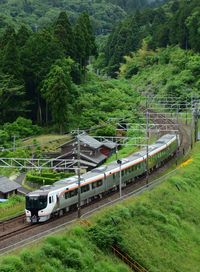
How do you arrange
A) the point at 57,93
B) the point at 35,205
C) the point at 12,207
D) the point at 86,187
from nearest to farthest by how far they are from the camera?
the point at 35,205 → the point at 86,187 → the point at 12,207 → the point at 57,93

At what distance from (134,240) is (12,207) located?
10683 millimetres

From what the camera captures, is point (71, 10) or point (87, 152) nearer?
point (87, 152)

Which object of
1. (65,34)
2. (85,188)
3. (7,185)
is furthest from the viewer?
(65,34)

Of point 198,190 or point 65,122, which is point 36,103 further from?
point 198,190

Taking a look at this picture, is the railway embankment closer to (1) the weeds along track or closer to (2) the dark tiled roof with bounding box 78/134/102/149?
(1) the weeds along track

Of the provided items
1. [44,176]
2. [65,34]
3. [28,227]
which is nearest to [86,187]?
[28,227]

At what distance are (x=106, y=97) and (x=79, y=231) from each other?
4461 centimetres

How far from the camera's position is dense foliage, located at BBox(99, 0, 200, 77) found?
8712 cm

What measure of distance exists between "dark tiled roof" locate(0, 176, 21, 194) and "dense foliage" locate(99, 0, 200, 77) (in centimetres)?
5424

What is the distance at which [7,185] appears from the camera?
3731 cm

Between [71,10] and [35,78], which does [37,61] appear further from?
[71,10]

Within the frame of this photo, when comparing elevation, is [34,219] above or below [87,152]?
above

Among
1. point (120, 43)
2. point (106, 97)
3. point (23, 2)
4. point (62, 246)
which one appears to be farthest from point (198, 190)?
point (23, 2)

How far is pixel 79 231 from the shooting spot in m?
22.1
